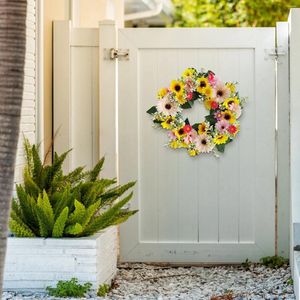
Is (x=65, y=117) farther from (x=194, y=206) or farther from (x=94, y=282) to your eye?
(x=94, y=282)

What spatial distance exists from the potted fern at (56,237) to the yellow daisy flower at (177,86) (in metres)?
1.24

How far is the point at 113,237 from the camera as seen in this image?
6156 mm

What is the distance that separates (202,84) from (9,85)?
381 cm

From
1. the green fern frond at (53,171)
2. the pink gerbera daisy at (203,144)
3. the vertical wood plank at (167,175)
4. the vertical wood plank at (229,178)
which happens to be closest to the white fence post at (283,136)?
the vertical wood plank at (229,178)

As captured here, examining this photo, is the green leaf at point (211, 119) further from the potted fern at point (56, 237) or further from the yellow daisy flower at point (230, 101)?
the potted fern at point (56, 237)

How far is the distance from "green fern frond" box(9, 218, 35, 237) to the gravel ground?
1.15 feet

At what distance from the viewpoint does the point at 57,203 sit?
5695 millimetres

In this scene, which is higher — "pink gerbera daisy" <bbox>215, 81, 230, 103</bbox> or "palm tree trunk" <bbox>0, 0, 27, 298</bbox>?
"pink gerbera daisy" <bbox>215, 81, 230, 103</bbox>

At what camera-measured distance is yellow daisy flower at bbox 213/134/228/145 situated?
6.85 m

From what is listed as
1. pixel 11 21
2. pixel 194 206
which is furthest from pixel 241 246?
pixel 11 21

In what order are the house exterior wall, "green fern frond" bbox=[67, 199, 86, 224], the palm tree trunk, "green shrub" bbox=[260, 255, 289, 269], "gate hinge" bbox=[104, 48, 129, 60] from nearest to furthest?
the palm tree trunk < "green fern frond" bbox=[67, 199, 86, 224] < the house exterior wall < "green shrub" bbox=[260, 255, 289, 269] < "gate hinge" bbox=[104, 48, 129, 60]

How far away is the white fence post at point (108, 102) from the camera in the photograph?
6.94 m

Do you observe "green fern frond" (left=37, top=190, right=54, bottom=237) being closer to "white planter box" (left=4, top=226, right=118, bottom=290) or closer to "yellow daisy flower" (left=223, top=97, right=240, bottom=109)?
"white planter box" (left=4, top=226, right=118, bottom=290)

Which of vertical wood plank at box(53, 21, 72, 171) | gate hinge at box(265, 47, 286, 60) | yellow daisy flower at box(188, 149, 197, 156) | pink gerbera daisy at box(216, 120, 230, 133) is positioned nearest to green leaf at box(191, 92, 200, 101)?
pink gerbera daisy at box(216, 120, 230, 133)
